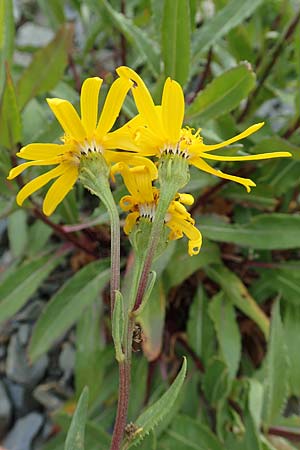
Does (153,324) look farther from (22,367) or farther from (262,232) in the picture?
(22,367)

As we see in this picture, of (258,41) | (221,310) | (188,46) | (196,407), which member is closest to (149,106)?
(188,46)

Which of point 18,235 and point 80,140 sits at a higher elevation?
point 18,235

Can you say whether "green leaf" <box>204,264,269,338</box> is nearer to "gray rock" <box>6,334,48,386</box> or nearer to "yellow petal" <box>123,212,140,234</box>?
"gray rock" <box>6,334,48,386</box>

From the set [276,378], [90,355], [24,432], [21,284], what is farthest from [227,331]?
[24,432]

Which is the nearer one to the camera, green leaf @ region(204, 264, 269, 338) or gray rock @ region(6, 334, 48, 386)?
green leaf @ region(204, 264, 269, 338)

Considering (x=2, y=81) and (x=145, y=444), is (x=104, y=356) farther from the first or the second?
(x=2, y=81)

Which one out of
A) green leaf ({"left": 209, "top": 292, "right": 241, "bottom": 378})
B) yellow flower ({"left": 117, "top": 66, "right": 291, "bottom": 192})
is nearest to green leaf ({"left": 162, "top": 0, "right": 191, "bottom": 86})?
yellow flower ({"left": 117, "top": 66, "right": 291, "bottom": 192})

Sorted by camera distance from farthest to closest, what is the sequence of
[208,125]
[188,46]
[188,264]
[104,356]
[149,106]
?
[104,356], [188,264], [208,125], [188,46], [149,106]
